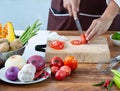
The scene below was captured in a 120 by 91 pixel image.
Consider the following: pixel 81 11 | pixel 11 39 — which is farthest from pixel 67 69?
pixel 81 11

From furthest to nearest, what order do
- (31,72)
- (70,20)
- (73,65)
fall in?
(70,20) → (73,65) → (31,72)

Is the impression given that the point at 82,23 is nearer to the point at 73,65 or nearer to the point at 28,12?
the point at 73,65

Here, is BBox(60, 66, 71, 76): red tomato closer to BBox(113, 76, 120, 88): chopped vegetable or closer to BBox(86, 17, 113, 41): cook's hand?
BBox(113, 76, 120, 88): chopped vegetable

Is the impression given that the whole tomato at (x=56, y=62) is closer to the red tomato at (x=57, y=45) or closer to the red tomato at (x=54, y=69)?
the red tomato at (x=54, y=69)

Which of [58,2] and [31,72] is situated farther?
[58,2]

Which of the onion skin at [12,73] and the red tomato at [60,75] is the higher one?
the onion skin at [12,73]

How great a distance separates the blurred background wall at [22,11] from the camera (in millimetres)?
2627

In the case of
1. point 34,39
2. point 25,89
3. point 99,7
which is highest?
point 99,7

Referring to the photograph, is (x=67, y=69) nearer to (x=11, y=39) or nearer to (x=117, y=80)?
(x=117, y=80)

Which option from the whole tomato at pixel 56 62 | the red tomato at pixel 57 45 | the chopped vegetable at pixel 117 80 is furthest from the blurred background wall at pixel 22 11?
the chopped vegetable at pixel 117 80

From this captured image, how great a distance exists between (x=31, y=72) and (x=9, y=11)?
175 cm

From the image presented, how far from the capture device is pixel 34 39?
148cm

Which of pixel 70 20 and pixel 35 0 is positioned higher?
pixel 35 0

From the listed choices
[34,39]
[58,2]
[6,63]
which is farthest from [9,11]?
[6,63]
